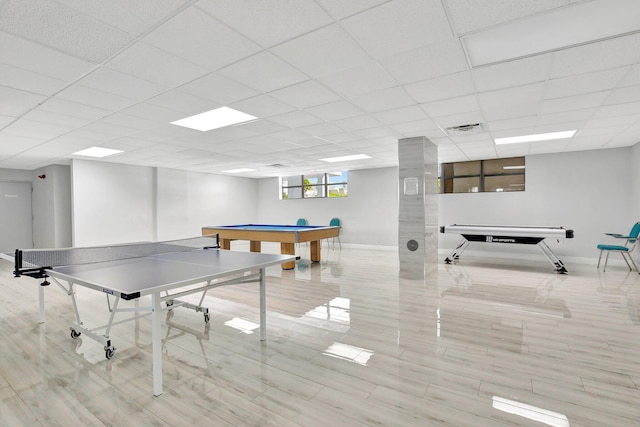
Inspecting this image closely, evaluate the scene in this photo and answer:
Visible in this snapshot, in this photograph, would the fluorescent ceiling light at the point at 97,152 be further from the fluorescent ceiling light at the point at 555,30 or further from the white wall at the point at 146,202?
the fluorescent ceiling light at the point at 555,30

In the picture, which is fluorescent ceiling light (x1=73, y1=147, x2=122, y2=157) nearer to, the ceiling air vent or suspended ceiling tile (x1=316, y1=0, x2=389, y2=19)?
suspended ceiling tile (x1=316, y1=0, x2=389, y2=19)

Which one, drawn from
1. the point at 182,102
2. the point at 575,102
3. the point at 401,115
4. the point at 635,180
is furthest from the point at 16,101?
Answer: the point at 635,180

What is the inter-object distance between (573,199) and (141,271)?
855 cm

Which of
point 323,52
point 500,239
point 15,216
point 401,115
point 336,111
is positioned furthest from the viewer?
point 15,216

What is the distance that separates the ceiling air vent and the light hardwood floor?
255 cm

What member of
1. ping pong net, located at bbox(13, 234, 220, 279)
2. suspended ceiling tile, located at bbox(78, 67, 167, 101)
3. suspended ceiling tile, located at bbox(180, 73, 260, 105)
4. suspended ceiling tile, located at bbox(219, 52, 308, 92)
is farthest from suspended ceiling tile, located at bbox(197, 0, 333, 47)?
ping pong net, located at bbox(13, 234, 220, 279)

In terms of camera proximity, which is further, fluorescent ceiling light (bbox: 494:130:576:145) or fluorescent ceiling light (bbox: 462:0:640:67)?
fluorescent ceiling light (bbox: 494:130:576:145)

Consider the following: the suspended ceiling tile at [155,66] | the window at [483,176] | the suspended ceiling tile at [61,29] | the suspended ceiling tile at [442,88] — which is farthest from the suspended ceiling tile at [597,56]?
the window at [483,176]

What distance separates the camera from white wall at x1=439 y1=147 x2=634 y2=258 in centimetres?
650

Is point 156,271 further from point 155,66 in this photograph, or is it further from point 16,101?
point 16,101

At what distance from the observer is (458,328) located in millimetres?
3104

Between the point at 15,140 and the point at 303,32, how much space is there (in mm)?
5941

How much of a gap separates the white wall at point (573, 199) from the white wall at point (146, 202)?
8.13 metres

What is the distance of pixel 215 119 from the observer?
4.32 meters
